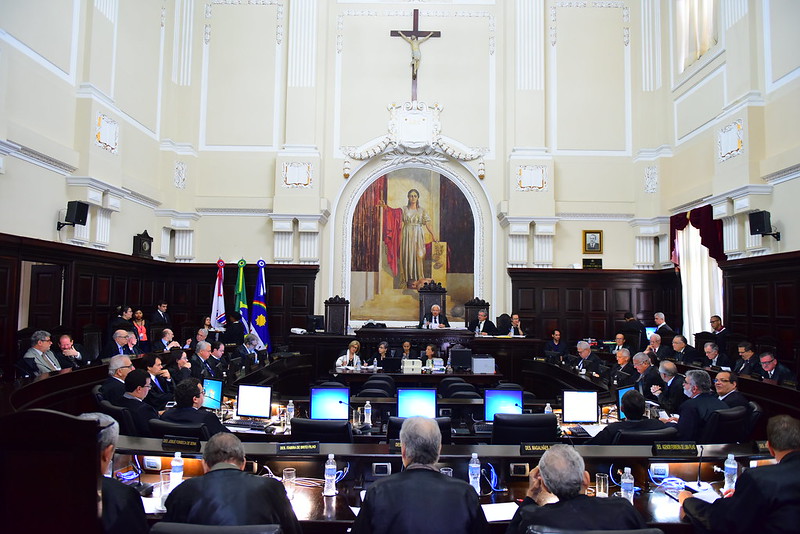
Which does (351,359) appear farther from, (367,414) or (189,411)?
(189,411)

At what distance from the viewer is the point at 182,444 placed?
3.62 m

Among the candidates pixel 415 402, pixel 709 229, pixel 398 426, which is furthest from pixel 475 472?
pixel 709 229

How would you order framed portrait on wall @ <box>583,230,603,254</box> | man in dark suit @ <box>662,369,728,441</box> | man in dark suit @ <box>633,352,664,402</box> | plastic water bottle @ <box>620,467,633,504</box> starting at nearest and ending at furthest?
plastic water bottle @ <box>620,467,633,504</box>, man in dark suit @ <box>662,369,728,441</box>, man in dark suit @ <box>633,352,664,402</box>, framed portrait on wall @ <box>583,230,603,254</box>

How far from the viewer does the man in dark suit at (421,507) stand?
2471mm

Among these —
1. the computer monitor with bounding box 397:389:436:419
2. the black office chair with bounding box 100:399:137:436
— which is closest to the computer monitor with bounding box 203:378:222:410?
the black office chair with bounding box 100:399:137:436

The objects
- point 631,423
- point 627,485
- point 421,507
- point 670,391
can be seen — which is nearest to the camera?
point 421,507

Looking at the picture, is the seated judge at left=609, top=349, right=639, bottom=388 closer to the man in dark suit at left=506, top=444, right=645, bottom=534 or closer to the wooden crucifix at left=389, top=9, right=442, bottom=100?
the man in dark suit at left=506, top=444, right=645, bottom=534

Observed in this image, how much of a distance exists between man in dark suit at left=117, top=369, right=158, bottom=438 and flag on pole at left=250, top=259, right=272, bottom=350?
7.89m

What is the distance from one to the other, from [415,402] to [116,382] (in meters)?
3.00

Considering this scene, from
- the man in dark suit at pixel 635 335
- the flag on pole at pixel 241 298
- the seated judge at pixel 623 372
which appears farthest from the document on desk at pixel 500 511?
the flag on pole at pixel 241 298

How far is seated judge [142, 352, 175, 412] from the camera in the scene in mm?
6121

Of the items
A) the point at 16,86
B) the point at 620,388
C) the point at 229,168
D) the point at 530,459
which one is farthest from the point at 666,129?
the point at 16,86

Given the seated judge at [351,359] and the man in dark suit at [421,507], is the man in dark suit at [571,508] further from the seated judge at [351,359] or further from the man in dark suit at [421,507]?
the seated judge at [351,359]

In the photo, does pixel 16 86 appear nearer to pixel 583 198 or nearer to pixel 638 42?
pixel 583 198
